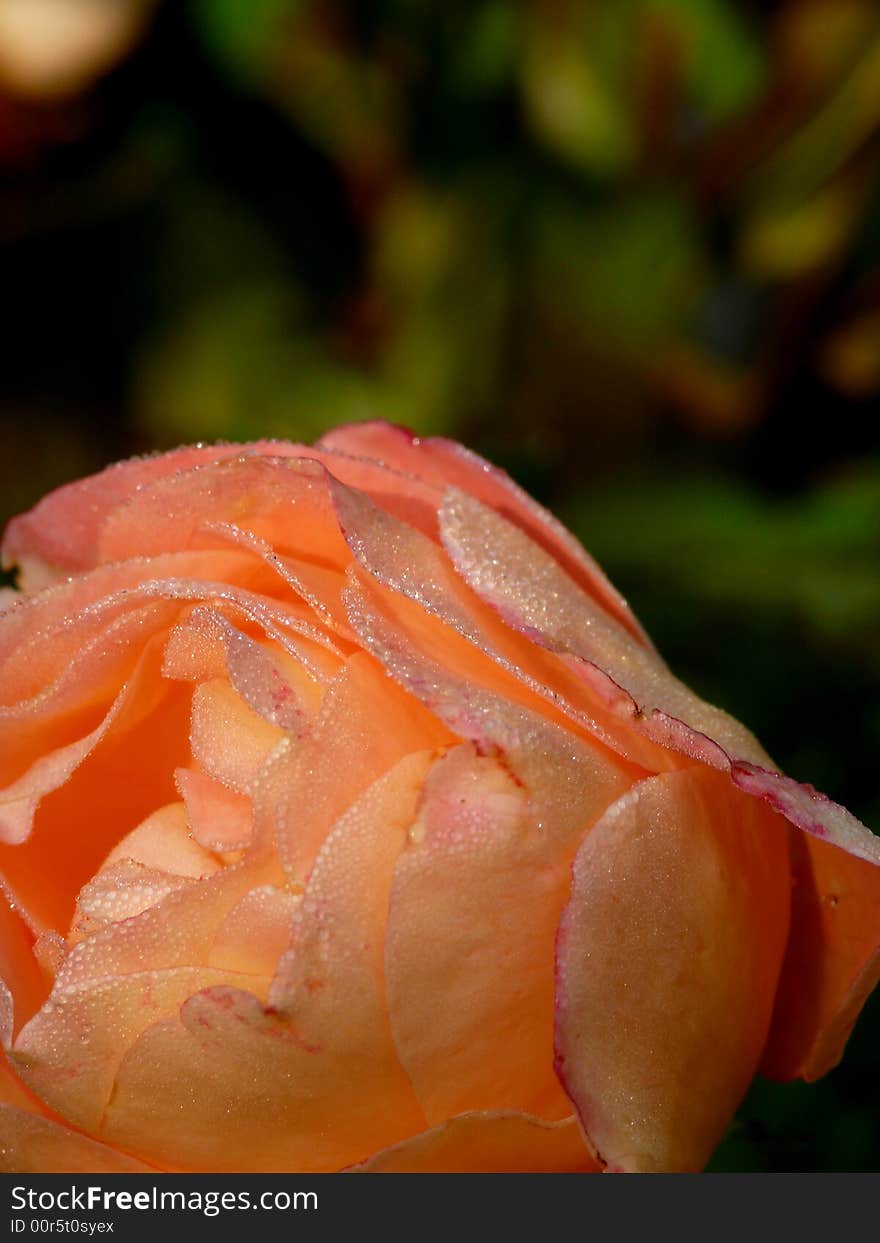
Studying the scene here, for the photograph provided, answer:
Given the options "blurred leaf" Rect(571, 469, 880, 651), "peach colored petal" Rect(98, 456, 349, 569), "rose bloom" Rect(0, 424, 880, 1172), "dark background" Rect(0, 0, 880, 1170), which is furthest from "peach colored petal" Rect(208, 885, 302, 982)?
"dark background" Rect(0, 0, 880, 1170)

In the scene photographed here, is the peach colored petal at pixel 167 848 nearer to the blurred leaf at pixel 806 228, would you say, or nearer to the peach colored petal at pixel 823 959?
the peach colored petal at pixel 823 959

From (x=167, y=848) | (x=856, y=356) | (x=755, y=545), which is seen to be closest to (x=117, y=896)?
(x=167, y=848)

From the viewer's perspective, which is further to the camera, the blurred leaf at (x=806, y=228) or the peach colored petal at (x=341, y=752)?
the blurred leaf at (x=806, y=228)

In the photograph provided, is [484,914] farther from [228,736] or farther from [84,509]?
[84,509]

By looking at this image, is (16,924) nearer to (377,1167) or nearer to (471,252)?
(377,1167)

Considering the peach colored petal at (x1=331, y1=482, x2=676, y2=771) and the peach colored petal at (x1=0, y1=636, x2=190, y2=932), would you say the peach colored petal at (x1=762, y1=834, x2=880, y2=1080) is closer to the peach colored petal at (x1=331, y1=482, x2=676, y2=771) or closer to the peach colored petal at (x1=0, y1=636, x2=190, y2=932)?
the peach colored petal at (x1=331, y1=482, x2=676, y2=771)

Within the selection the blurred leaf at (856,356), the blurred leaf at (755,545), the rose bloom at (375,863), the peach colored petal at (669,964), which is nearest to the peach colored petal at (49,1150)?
the rose bloom at (375,863)
